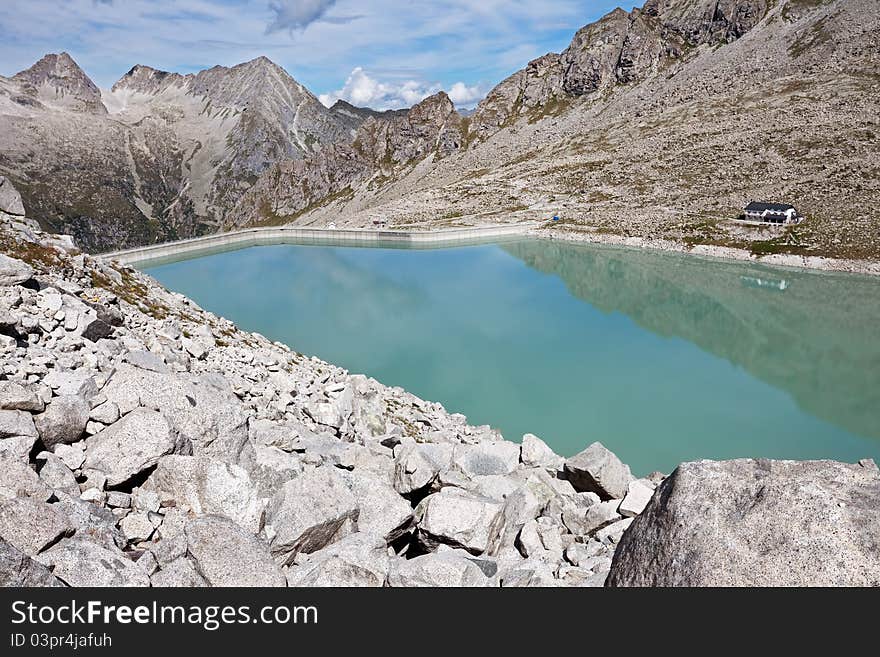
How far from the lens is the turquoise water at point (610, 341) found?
88.9ft

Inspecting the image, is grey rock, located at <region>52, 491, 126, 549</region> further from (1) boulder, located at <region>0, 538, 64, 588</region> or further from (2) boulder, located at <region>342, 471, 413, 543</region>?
(2) boulder, located at <region>342, 471, 413, 543</region>

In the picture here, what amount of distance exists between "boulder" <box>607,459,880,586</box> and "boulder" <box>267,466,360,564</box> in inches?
195

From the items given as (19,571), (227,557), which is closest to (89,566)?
(19,571)

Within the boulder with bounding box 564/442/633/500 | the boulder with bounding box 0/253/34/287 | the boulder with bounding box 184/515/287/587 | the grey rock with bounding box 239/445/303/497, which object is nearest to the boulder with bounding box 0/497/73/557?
the boulder with bounding box 184/515/287/587

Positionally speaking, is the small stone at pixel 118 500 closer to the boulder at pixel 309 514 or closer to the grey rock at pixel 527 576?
Answer: the boulder at pixel 309 514

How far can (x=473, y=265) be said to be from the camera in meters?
74.3

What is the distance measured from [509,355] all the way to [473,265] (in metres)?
37.6

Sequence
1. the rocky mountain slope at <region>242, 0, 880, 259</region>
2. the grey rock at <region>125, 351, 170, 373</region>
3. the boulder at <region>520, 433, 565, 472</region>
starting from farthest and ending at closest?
the rocky mountain slope at <region>242, 0, 880, 259</region> < the boulder at <region>520, 433, 565, 472</region> < the grey rock at <region>125, 351, 170, 373</region>

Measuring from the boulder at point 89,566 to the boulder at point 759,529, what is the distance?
6.36 meters

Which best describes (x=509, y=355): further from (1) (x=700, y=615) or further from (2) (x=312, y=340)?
(1) (x=700, y=615)

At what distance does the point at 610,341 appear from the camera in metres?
41.7

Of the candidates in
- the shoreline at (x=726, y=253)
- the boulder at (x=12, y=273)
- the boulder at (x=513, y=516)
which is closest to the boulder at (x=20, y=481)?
the boulder at (x=513, y=516)

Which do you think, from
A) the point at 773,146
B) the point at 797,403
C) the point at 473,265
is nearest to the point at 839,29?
the point at 773,146

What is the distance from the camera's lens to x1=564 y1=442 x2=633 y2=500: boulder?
14.2 meters
